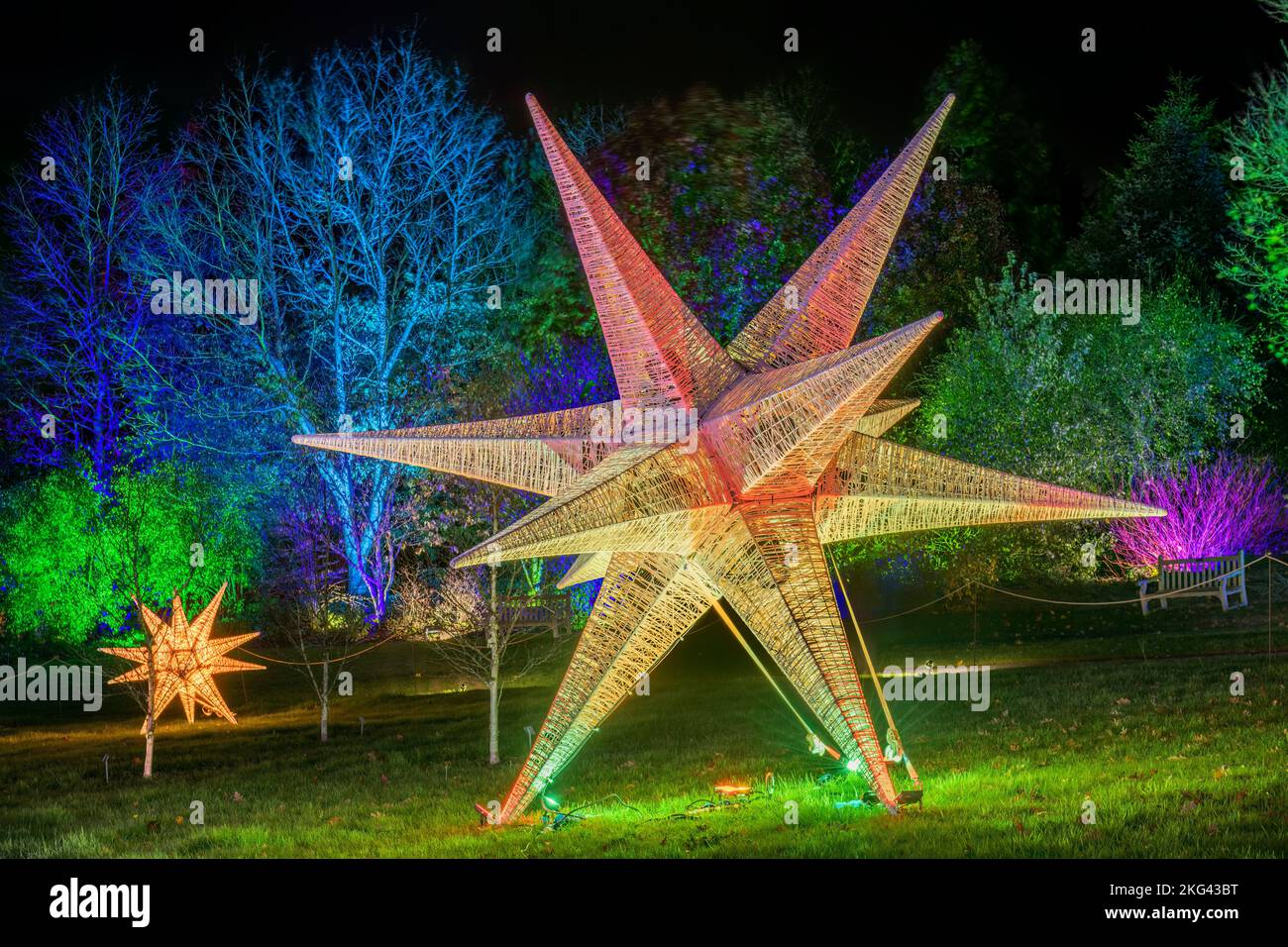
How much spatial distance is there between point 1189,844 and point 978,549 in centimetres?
2012

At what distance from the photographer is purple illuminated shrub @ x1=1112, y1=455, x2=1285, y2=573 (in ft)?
92.1

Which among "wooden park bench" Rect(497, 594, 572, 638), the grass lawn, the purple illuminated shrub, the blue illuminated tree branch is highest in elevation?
the blue illuminated tree branch

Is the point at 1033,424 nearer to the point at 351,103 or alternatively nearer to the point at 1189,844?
the point at 351,103

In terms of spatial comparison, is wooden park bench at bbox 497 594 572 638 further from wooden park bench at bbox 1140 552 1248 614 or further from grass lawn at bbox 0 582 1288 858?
wooden park bench at bbox 1140 552 1248 614

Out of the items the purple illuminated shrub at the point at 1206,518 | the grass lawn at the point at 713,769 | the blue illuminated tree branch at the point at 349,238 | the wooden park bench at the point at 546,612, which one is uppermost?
the blue illuminated tree branch at the point at 349,238

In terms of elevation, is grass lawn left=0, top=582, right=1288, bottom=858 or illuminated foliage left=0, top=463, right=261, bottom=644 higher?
illuminated foliage left=0, top=463, right=261, bottom=644

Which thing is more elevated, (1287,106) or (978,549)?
(1287,106)

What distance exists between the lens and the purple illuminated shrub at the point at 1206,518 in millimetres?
28062

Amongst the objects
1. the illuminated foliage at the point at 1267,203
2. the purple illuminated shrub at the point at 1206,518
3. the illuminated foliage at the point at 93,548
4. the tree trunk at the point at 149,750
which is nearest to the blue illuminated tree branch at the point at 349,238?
the illuminated foliage at the point at 93,548

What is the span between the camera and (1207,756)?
12.0 m

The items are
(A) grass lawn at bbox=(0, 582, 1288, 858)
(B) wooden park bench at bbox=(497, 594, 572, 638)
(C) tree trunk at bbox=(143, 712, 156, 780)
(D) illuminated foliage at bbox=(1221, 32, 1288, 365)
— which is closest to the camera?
(A) grass lawn at bbox=(0, 582, 1288, 858)

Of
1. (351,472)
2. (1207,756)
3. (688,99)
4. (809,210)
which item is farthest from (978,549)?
(1207,756)

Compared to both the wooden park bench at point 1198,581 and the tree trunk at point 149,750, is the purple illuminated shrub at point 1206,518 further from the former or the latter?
the tree trunk at point 149,750

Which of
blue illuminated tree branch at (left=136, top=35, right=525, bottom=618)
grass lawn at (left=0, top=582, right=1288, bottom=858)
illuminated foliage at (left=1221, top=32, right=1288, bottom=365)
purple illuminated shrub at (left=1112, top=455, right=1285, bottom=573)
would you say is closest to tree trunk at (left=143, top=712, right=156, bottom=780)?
grass lawn at (left=0, top=582, right=1288, bottom=858)
